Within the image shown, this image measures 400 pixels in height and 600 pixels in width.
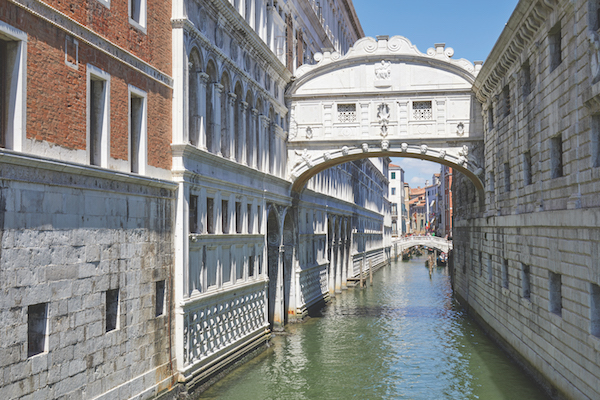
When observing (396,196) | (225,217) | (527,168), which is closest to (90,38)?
(225,217)

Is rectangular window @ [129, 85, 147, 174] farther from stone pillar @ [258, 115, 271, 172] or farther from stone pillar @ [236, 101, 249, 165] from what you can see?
stone pillar @ [258, 115, 271, 172]

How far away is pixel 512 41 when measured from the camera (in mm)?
14641

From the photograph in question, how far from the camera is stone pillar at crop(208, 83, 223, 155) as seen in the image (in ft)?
47.8

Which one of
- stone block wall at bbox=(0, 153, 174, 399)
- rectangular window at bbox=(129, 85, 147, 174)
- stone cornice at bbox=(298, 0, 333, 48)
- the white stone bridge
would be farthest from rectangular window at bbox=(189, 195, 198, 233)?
the white stone bridge

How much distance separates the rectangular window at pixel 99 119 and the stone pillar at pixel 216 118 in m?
4.50

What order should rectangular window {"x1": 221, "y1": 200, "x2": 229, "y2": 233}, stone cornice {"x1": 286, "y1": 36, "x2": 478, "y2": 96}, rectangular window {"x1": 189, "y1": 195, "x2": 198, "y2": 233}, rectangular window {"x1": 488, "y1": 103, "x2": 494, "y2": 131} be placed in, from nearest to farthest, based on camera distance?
rectangular window {"x1": 189, "y1": 195, "x2": 198, "y2": 233} < rectangular window {"x1": 221, "y1": 200, "x2": 229, "y2": 233} < rectangular window {"x1": 488, "y1": 103, "x2": 494, "y2": 131} < stone cornice {"x1": 286, "y1": 36, "x2": 478, "y2": 96}

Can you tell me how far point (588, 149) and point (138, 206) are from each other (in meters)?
7.49

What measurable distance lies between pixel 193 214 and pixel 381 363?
676 cm

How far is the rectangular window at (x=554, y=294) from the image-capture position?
12.3 m

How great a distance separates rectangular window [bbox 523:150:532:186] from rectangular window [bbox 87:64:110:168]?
946cm

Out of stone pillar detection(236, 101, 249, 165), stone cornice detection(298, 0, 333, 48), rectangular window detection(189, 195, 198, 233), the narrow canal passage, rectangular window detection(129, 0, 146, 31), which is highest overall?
stone cornice detection(298, 0, 333, 48)

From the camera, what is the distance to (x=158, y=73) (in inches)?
469

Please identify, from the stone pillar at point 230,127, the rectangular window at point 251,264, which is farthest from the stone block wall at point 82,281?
the rectangular window at point 251,264

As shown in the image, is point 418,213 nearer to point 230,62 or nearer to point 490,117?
point 490,117
